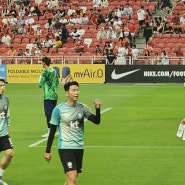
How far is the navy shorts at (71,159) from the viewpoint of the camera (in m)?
11.5

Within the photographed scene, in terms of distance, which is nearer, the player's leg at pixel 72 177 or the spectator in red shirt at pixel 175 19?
the player's leg at pixel 72 177

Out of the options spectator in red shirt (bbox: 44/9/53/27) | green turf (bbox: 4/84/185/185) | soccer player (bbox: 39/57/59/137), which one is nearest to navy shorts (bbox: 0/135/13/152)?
green turf (bbox: 4/84/185/185)

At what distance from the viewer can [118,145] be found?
19672mm

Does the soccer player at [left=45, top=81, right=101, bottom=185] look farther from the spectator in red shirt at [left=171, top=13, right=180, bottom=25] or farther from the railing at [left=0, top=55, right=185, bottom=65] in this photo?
the spectator in red shirt at [left=171, top=13, right=180, bottom=25]

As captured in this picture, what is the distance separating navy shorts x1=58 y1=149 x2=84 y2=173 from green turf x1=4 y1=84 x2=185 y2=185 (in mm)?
2702

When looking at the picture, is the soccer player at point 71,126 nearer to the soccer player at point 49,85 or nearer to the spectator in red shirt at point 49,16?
the soccer player at point 49,85

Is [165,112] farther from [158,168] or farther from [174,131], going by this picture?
[158,168]

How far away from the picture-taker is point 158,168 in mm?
15977

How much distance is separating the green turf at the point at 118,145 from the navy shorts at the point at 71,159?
270 cm

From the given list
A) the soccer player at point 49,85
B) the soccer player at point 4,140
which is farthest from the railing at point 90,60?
the soccer player at point 4,140

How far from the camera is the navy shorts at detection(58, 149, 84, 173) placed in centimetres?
1151

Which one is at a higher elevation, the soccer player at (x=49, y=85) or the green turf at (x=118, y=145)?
the soccer player at (x=49, y=85)

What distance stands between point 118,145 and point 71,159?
8.16 meters

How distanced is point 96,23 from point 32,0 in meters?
7.96
